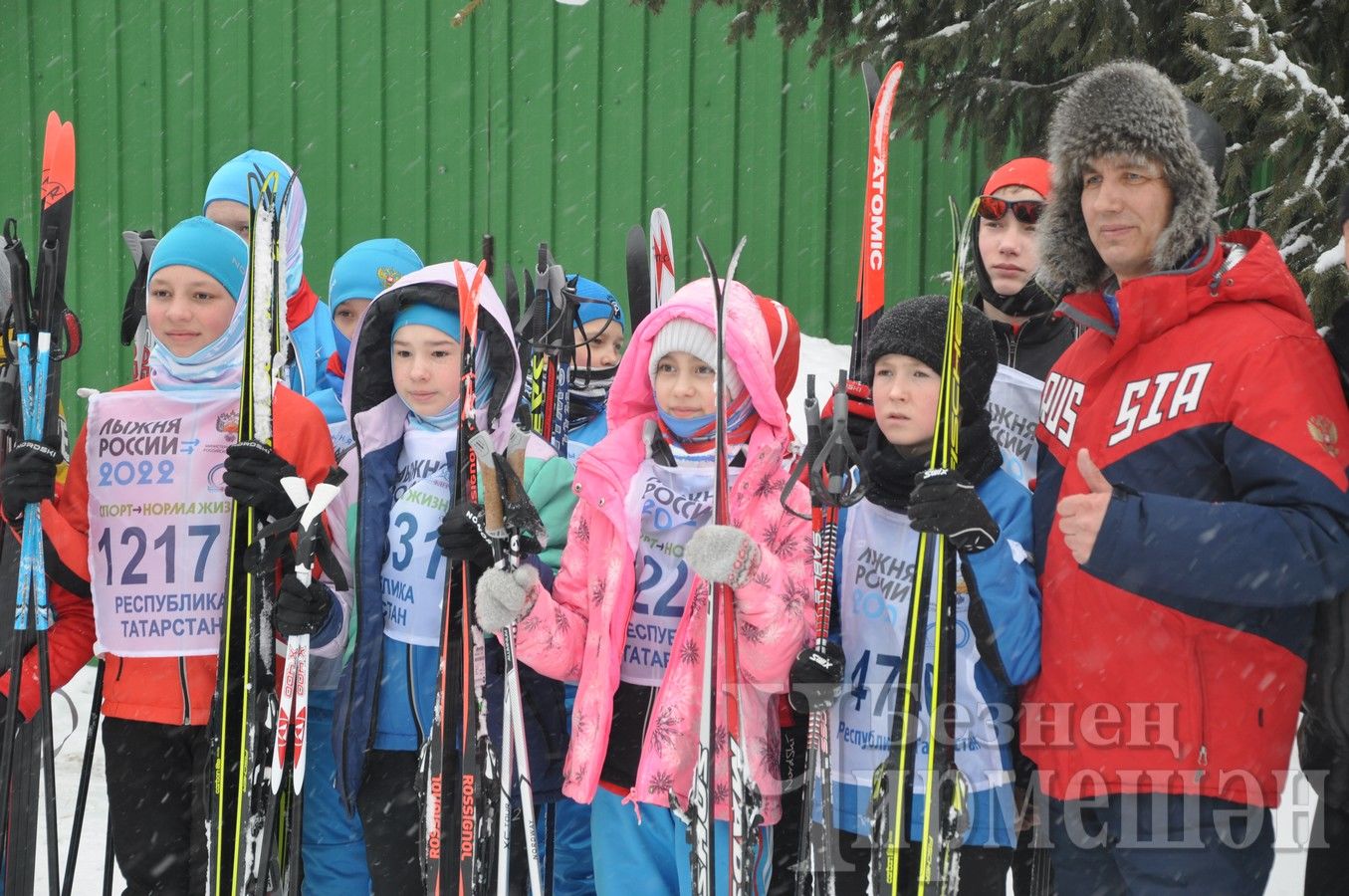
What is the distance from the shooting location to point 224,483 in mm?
3096

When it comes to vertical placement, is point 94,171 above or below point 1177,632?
above

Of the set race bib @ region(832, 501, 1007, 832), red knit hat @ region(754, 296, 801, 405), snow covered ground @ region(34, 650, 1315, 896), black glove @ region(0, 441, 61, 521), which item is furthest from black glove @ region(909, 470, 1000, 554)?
black glove @ region(0, 441, 61, 521)

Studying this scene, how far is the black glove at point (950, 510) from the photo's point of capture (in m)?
2.34

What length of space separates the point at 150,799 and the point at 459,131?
17.0 ft

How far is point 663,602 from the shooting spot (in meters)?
2.96

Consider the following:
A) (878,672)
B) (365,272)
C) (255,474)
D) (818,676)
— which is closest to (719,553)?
(818,676)

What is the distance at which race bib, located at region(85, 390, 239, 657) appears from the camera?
10.3ft

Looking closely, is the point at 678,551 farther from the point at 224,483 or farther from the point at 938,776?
the point at 224,483

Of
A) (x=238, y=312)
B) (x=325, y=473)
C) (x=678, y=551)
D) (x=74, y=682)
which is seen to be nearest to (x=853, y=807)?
(x=678, y=551)

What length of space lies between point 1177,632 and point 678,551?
113 centimetres

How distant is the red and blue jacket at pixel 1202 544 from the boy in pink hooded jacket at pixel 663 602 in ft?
Answer: 2.18

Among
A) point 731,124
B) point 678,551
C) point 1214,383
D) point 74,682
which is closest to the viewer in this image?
point 1214,383

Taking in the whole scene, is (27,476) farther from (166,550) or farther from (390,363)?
(390,363)

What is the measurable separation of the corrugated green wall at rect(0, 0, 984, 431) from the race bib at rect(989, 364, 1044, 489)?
171 inches
